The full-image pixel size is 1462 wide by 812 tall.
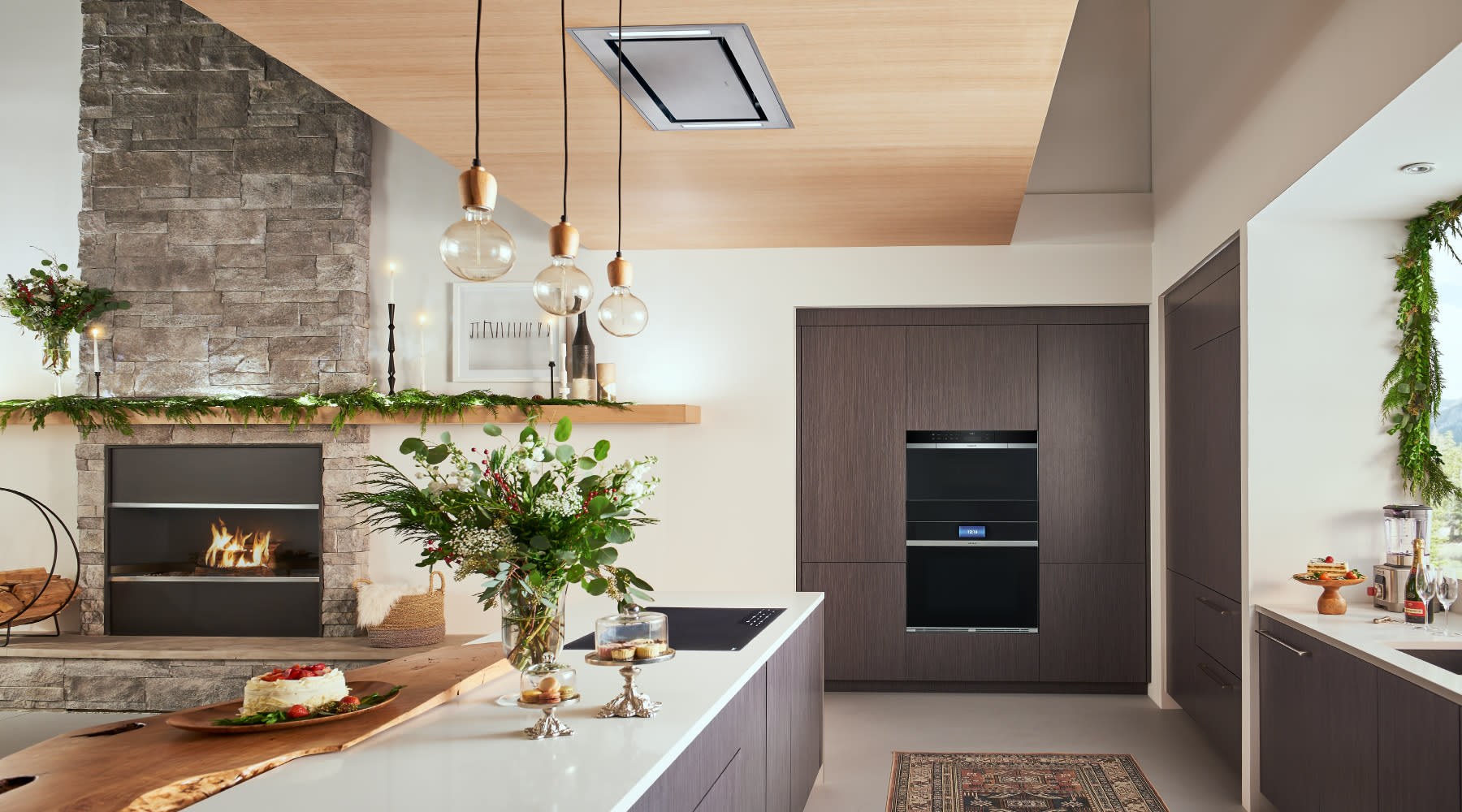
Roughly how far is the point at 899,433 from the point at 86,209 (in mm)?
4589

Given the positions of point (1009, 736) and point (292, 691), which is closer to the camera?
point (292, 691)

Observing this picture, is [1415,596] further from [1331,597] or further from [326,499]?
[326,499]

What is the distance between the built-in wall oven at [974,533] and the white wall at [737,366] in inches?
27.1

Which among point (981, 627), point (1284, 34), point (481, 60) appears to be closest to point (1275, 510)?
point (1284, 34)

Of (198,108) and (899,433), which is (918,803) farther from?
(198,108)

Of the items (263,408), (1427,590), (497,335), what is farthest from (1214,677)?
(263,408)

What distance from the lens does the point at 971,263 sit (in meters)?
5.47

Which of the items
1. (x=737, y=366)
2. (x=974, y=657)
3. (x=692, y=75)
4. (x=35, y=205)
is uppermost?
(x=35, y=205)

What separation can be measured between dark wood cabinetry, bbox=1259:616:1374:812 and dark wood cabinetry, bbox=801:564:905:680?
85.5 inches

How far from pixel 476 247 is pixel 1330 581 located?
2.88 meters

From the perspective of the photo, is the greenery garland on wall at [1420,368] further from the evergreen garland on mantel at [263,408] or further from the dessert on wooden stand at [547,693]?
the evergreen garland on mantel at [263,408]

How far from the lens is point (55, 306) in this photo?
5.52 meters

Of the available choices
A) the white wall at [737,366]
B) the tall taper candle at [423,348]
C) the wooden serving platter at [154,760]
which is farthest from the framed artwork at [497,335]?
the wooden serving platter at [154,760]

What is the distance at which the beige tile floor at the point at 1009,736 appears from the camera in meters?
3.93
